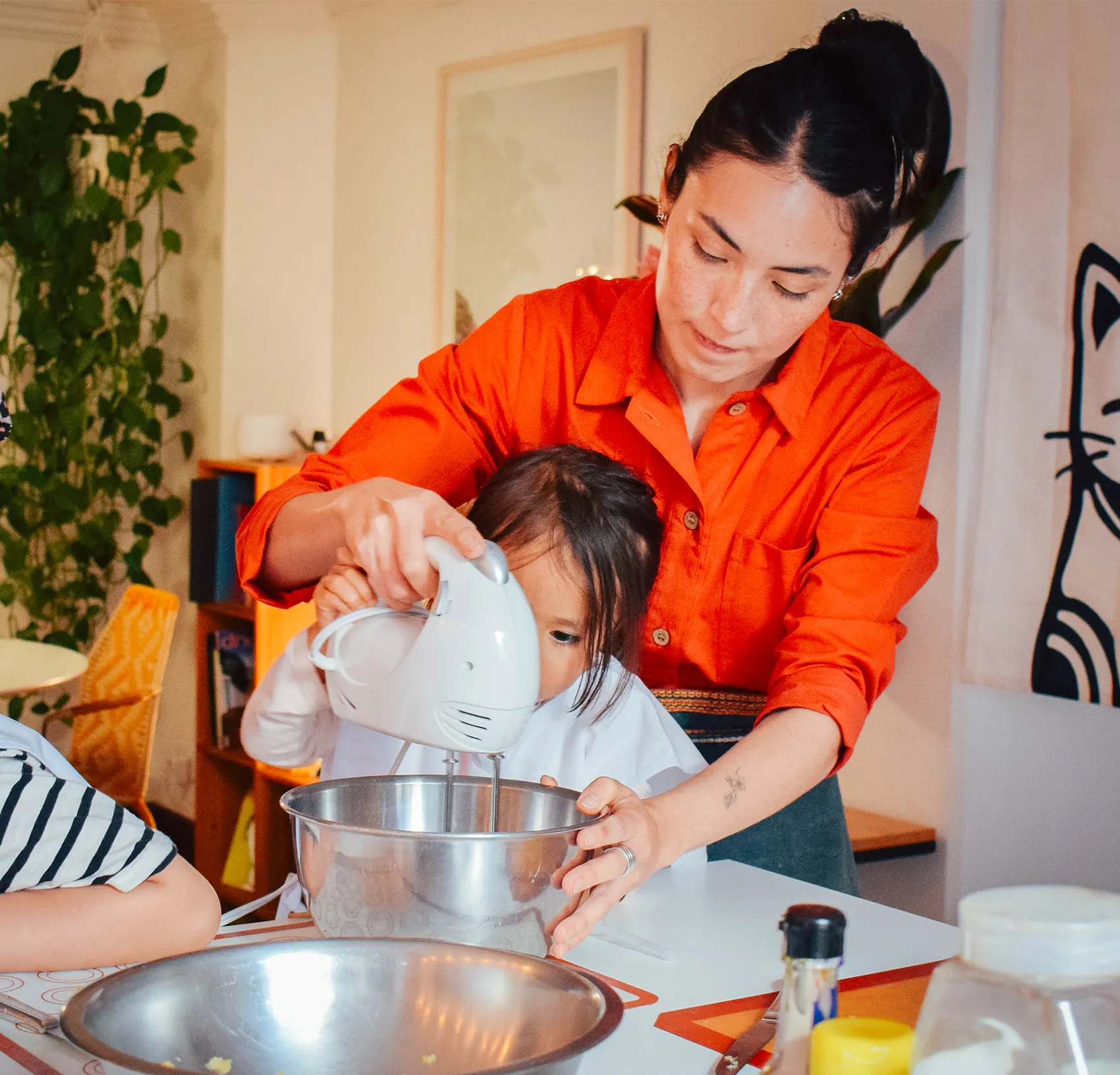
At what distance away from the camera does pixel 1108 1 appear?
7.16 ft

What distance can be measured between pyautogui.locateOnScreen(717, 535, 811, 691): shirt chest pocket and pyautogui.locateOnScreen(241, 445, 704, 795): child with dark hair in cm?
9

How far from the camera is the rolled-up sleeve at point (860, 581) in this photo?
1.34 meters

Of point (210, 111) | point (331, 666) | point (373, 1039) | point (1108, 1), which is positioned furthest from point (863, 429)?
point (210, 111)

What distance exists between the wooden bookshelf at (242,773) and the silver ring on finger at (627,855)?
8.57 feet

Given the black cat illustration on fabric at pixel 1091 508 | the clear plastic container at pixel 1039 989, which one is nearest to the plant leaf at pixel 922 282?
the black cat illustration on fabric at pixel 1091 508

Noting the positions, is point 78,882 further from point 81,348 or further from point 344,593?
point 81,348

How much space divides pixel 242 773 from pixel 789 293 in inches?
123

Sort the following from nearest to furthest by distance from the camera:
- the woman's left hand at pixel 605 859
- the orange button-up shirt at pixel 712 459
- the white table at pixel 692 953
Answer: the white table at pixel 692 953
the woman's left hand at pixel 605 859
the orange button-up shirt at pixel 712 459

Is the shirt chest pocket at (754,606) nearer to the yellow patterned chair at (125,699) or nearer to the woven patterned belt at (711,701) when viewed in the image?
the woven patterned belt at (711,701)

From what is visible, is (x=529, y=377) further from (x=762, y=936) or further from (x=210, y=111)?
(x=210, y=111)

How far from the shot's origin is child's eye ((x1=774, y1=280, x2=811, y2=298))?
1.33m

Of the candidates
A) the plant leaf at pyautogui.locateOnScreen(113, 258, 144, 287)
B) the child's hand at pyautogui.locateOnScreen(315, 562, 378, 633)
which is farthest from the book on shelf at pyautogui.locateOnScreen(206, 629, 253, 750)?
the child's hand at pyautogui.locateOnScreen(315, 562, 378, 633)

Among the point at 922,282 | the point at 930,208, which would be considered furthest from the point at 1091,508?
the point at 930,208

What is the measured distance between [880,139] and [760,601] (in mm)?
495
